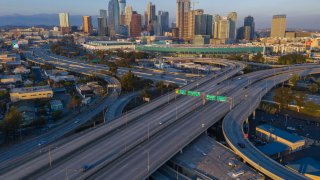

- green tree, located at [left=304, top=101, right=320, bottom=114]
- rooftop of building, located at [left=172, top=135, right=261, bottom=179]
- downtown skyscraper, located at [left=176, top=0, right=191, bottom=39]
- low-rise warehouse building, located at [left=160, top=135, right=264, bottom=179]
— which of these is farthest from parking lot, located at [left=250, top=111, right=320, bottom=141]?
downtown skyscraper, located at [left=176, top=0, right=191, bottom=39]

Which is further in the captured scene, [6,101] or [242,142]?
[6,101]

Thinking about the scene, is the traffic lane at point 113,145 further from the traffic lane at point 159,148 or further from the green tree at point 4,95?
the green tree at point 4,95

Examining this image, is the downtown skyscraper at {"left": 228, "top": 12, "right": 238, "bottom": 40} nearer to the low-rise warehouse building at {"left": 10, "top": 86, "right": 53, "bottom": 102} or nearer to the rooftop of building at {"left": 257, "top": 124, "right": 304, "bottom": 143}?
the low-rise warehouse building at {"left": 10, "top": 86, "right": 53, "bottom": 102}

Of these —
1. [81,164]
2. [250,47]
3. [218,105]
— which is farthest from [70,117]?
[250,47]

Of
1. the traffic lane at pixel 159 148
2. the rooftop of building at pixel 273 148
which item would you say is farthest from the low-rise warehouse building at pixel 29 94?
the rooftop of building at pixel 273 148

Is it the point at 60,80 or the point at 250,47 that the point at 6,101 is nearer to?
the point at 60,80

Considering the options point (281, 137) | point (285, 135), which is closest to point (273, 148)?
point (281, 137)
